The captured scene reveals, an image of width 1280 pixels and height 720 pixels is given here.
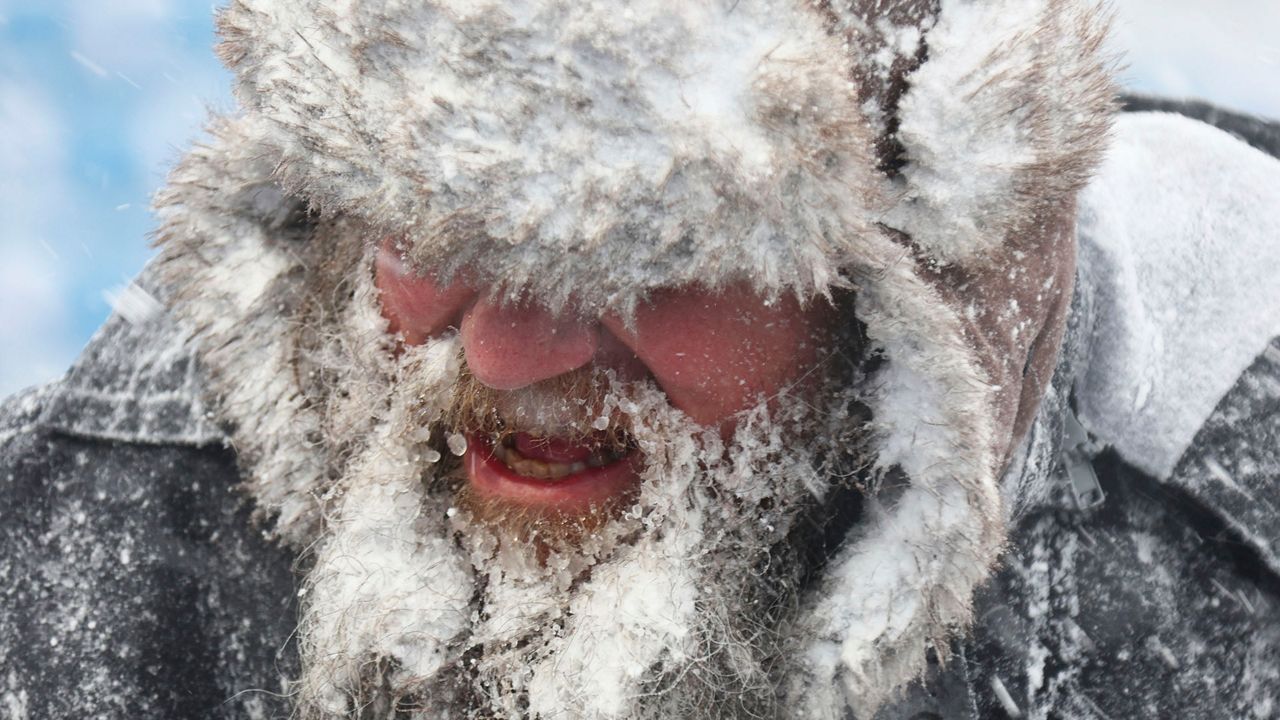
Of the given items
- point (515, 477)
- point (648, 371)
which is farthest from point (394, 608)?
point (648, 371)

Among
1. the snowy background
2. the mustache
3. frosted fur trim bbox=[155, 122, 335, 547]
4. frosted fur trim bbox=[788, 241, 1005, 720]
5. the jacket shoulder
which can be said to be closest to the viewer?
frosted fur trim bbox=[788, 241, 1005, 720]

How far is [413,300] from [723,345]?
1.21 feet

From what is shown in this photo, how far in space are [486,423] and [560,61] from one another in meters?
0.52

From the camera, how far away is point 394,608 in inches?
45.6

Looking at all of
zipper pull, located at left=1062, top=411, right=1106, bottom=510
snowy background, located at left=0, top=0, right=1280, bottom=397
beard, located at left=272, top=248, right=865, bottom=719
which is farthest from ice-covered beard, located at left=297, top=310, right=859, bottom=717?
snowy background, located at left=0, top=0, right=1280, bottom=397

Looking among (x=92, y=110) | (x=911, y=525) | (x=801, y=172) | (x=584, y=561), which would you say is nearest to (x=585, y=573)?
(x=584, y=561)

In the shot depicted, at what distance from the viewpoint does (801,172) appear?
755 millimetres

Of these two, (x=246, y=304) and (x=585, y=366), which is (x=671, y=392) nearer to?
(x=585, y=366)

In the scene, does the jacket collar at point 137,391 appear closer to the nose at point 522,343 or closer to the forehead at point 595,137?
the nose at point 522,343

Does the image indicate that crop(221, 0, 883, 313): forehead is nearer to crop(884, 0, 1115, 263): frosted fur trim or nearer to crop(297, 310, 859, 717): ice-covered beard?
crop(884, 0, 1115, 263): frosted fur trim

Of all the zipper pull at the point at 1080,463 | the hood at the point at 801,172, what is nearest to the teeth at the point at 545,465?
the hood at the point at 801,172

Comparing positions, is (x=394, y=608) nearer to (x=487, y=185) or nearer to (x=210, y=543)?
(x=210, y=543)

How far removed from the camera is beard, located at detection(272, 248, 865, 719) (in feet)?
3.51

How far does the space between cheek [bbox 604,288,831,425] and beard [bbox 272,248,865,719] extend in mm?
26
